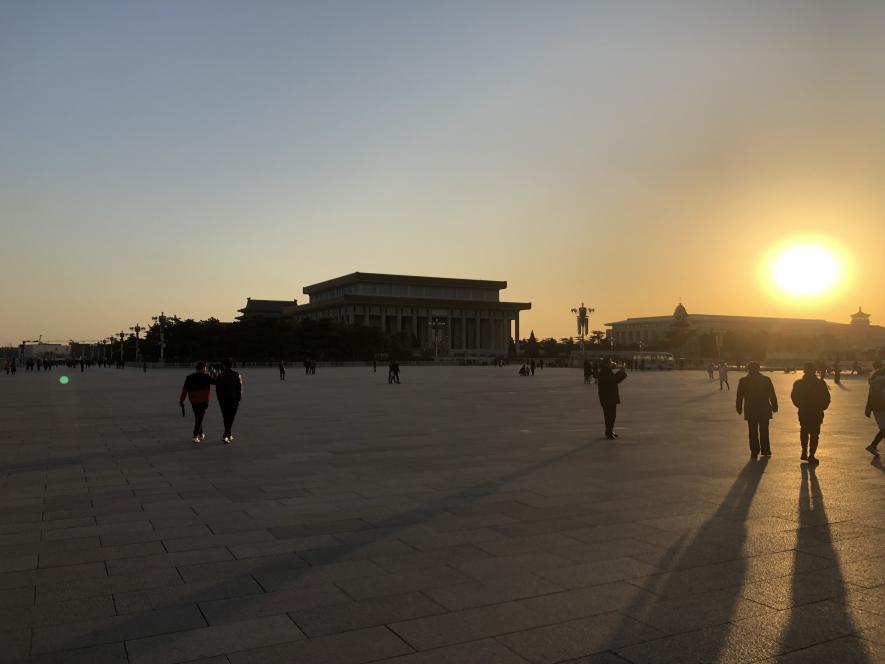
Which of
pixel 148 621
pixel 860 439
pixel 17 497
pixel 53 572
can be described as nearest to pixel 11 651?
pixel 148 621

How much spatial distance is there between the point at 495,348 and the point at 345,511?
445 ft

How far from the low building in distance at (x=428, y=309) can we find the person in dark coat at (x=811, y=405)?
115849mm

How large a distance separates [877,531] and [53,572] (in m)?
6.75

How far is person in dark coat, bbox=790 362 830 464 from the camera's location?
10617 millimetres

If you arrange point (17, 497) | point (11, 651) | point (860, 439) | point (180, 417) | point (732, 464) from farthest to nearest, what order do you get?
point (180, 417), point (860, 439), point (732, 464), point (17, 497), point (11, 651)

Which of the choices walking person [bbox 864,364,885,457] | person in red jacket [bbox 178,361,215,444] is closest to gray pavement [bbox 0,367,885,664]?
walking person [bbox 864,364,885,457]

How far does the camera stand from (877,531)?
21.2 feet

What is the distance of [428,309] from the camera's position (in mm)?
137500

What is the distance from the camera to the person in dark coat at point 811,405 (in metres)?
10.6

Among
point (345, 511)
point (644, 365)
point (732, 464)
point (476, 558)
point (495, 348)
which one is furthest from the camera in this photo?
point (495, 348)

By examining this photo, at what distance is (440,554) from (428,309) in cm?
13187

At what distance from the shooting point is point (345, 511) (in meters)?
7.43

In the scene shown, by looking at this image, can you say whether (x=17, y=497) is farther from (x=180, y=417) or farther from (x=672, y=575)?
(x=180, y=417)

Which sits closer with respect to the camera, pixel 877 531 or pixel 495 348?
pixel 877 531
